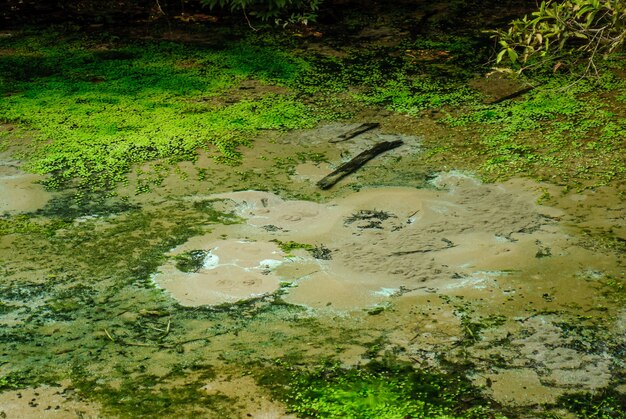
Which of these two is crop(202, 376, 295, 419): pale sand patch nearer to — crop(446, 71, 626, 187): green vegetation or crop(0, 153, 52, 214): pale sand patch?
crop(0, 153, 52, 214): pale sand patch

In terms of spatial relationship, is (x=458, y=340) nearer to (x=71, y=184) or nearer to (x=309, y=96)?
(x=71, y=184)

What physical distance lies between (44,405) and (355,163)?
221 cm

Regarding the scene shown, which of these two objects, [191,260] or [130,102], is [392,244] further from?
[130,102]

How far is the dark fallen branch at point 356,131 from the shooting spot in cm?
433

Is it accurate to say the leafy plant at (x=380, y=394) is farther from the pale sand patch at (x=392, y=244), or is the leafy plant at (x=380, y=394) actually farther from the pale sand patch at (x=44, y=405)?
the pale sand patch at (x=44, y=405)

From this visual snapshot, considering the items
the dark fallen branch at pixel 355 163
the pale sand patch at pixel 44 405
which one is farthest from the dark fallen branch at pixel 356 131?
the pale sand patch at pixel 44 405

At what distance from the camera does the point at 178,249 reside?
126 inches

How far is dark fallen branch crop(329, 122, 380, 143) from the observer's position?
4328 millimetres

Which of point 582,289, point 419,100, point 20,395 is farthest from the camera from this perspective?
point 419,100

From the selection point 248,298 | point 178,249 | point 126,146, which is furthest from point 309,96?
point 248,298

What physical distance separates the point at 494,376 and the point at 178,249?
145 cm

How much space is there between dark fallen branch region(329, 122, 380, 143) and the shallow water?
430mm

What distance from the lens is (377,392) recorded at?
224 cm

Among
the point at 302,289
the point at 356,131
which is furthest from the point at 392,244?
the point at 356,131
